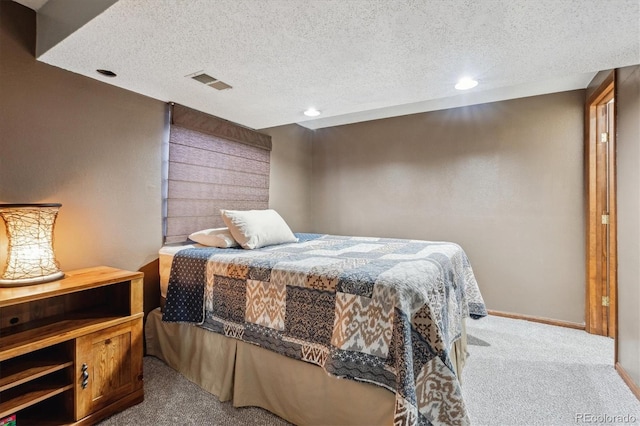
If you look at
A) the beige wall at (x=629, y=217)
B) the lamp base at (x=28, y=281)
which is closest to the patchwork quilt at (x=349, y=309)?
the lamp base at (x=28, y=281)

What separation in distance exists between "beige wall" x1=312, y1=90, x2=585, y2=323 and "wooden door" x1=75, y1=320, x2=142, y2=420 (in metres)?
2.87

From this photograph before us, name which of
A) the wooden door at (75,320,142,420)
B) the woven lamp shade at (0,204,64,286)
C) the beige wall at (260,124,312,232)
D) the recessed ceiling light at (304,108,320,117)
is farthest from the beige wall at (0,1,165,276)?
the beige wall at (260,124,312,232)

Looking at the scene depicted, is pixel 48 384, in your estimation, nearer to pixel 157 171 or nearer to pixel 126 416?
pixel 126 416

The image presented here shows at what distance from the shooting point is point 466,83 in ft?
6.77

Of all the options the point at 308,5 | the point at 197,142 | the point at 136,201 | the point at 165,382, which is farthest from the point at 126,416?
the point at 308,5

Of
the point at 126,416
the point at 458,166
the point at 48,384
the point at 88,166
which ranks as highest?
the point at 458,166

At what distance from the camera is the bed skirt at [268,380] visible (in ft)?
4.58

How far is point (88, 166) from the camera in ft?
6.80

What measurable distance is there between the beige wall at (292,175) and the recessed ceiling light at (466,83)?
2.21 metres

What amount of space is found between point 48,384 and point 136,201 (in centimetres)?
126

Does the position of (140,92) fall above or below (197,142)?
above

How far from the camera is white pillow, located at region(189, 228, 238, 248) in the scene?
7.94 ft

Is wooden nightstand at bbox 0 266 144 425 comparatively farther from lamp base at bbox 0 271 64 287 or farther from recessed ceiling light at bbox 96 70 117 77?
recessed ceiling light at bbox 96 70 117 77

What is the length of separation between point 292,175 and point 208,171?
1382 mm
